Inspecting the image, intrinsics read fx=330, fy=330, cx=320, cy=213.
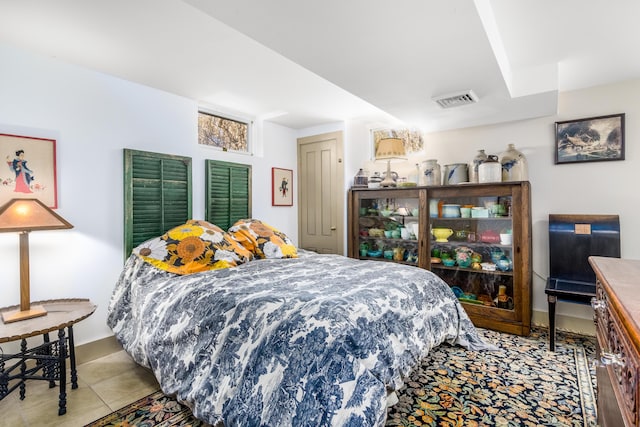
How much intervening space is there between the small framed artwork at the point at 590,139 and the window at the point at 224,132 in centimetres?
329

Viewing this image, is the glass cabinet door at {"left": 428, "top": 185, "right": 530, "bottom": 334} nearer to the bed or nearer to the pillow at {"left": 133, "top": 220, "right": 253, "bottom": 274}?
the bed

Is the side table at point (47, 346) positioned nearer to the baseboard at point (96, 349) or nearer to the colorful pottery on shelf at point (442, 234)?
the baseboard at point (96, 349)

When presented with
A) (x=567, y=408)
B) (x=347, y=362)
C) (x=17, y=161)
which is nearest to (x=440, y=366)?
(x=567, y=408)

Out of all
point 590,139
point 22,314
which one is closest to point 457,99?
point 590,139

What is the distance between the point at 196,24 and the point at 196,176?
167 cm

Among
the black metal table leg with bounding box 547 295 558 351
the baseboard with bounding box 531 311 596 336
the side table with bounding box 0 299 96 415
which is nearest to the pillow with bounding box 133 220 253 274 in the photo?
the side table with bounding box 0 299 96 415

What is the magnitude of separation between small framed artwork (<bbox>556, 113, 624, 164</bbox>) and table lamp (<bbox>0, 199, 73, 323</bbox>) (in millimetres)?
4149

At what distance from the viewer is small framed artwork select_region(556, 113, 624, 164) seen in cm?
291

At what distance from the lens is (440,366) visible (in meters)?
2.44

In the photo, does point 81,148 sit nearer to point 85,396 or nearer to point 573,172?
point 85,396

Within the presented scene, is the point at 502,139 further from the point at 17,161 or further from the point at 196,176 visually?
the point at 17,161

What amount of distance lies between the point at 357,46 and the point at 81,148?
7.39 ft

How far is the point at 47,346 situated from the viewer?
6.88 ft

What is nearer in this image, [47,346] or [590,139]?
[47,346]
